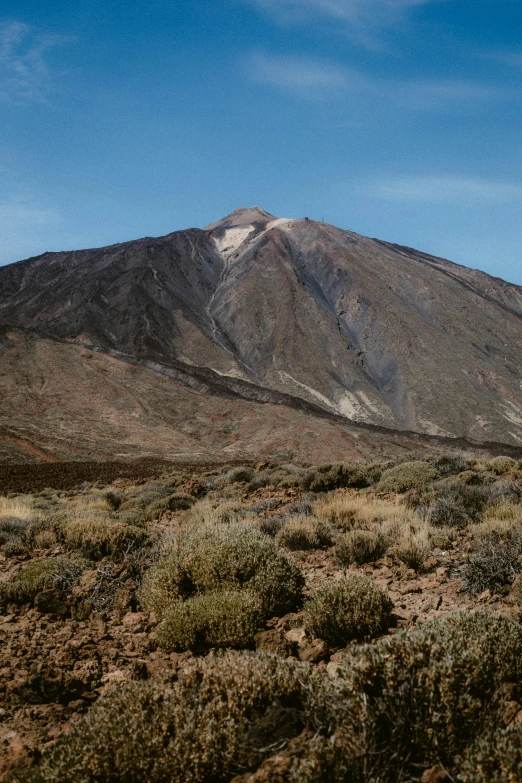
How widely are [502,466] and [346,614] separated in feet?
38.9

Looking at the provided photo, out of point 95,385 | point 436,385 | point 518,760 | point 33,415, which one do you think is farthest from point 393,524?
point 436,385

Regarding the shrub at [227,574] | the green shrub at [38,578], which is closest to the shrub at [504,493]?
the shrub at [227,574]

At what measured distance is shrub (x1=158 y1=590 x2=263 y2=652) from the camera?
16.8 ft

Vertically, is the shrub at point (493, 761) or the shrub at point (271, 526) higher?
the shrub at point (493, 761)

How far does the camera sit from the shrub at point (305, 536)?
873 centimetres

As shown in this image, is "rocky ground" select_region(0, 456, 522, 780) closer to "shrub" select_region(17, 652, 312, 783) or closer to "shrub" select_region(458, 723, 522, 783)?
"shrub" select_region(17, 652, 312, 783)

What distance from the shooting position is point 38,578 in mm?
7004

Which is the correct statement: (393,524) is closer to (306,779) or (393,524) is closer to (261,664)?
(261,664)

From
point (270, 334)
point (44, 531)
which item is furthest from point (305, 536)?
point (270, 334)

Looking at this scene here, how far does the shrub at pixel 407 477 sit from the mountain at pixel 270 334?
1392 inches

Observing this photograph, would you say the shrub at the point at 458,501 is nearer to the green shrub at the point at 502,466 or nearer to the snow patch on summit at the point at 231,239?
the green shrub at the point at 502,466

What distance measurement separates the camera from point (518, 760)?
2574mm

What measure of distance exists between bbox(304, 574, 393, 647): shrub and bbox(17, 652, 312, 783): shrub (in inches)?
65.6

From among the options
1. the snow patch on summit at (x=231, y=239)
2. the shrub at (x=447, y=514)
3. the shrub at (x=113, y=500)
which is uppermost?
the snow patch on summit at (x=231, y=239)
